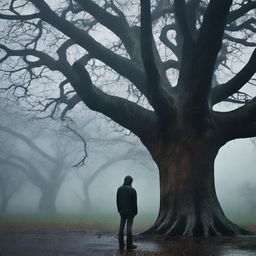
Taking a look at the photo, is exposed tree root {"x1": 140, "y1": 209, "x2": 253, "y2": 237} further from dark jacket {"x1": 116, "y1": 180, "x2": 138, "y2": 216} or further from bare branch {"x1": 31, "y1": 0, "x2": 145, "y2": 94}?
bare branch {"x1": 31, "y1": 0, "x2": 145, "y2": 94}

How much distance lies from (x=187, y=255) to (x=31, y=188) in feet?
193

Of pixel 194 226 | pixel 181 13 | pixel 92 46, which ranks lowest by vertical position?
pixel 194 226

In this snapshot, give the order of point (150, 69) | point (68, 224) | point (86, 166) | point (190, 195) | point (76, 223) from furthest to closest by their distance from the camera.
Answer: point (86, 166) → point (76, 223) → point (68, 224) → point (190, 195) → point (150, 69)

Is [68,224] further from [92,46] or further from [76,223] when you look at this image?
[92,46]

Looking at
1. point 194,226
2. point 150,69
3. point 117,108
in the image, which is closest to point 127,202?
point 194,226

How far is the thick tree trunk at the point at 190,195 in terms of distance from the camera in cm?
1150

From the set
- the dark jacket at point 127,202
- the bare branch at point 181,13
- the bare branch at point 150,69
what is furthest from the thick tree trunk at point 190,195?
the bare branch at point 181,13

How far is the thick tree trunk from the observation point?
453 inches

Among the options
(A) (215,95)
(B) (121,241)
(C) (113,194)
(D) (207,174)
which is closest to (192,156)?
(D) (207,174)

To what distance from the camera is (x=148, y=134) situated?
1323 cm

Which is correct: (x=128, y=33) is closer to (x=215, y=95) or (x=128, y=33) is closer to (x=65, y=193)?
(x=215, y=95)

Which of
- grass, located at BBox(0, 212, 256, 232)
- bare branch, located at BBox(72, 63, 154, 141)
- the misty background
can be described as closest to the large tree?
bare branch, located at BBox(72, 63, 154, 141)

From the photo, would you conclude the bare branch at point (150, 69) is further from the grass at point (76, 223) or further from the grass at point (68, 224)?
the grass at point (68, 224)

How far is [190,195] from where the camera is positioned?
39.0 feet
